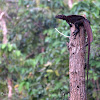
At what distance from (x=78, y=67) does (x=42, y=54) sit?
2.76m

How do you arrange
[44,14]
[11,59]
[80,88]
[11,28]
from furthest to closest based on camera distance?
[11,28] → [44,14] → [11,59] → [80,88]

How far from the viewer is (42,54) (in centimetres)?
532

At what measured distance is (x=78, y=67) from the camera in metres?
2.63

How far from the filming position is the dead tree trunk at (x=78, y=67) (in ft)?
8.52

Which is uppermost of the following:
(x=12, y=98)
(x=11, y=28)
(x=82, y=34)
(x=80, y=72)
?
(x=11, y=28)

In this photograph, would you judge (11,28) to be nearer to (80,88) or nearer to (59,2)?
(59,2)

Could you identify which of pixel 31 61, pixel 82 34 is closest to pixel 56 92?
pixel 31 61

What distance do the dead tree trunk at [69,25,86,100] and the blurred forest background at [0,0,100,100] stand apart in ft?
2.89

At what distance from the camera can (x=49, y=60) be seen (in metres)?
5.50

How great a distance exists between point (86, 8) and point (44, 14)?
210cm

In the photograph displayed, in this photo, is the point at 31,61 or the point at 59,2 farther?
the point at 59,2

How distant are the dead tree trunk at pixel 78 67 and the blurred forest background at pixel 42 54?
880mm

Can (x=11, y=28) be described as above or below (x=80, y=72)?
above

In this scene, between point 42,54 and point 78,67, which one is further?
point 42,54
